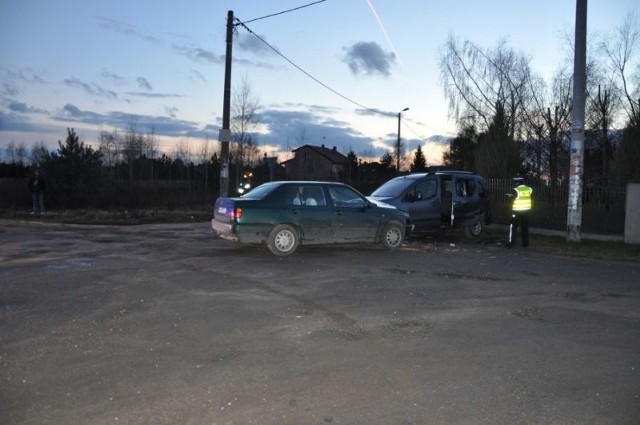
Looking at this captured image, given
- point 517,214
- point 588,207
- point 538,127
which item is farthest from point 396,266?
point 538,127

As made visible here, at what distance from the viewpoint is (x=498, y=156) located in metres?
26.0

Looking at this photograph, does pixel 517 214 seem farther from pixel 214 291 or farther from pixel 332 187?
pixel 214 291

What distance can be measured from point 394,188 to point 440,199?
1.27m

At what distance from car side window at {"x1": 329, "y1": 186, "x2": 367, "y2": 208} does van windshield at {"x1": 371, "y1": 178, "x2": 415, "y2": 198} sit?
257cm

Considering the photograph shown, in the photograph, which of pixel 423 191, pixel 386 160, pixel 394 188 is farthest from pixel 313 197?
pixel 386 160

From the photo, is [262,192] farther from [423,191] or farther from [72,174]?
[72,174]

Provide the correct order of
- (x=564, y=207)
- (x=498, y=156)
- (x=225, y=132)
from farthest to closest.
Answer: (x=498, y=156) → (x=225, y=132) → (x=564, y=207)

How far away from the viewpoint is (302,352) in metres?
5.27

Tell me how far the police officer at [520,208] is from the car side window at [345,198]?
4183mm

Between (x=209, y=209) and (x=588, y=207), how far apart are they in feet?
52.5

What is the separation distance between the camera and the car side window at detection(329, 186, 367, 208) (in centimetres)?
1227

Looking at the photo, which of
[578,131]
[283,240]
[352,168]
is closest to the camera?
[283,240]

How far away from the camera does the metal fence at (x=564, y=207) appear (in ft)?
51.9

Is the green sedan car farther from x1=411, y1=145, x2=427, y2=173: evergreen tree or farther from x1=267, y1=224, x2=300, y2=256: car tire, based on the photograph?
x1=411, y1=145, x2=427, y2=173: evergreen tree
